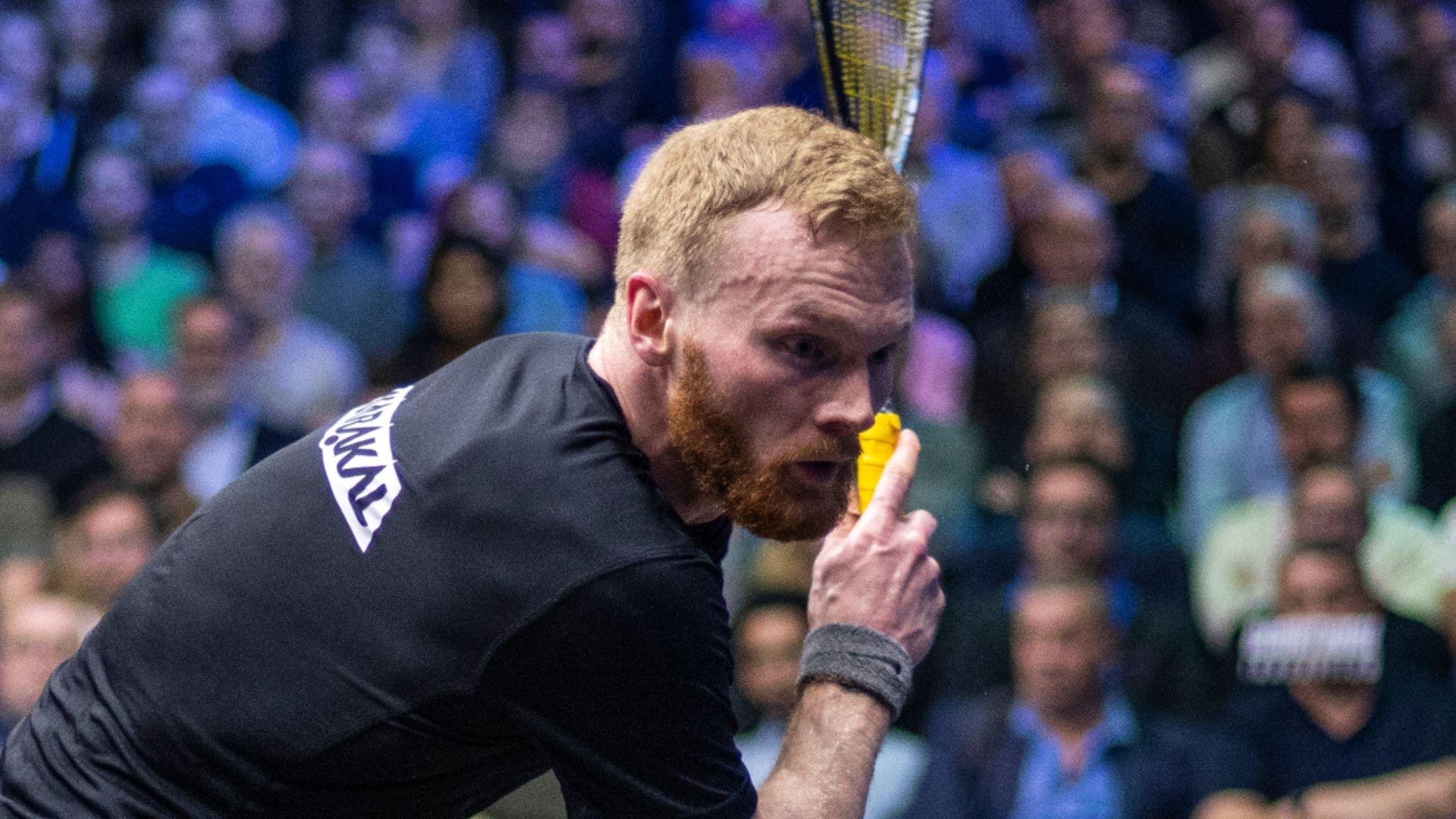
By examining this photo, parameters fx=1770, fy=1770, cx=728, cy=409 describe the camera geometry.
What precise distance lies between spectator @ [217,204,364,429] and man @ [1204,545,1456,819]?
11.6 feet

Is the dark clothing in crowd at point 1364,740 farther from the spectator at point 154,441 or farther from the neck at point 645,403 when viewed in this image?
the spectator at point 154,441

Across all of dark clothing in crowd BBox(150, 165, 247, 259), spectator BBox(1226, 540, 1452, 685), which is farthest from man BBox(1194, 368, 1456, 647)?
dark clothing in crowd BBox(150, 165, 247, 259)

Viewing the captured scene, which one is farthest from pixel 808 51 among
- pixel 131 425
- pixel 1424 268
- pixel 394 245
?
pixel 131 425

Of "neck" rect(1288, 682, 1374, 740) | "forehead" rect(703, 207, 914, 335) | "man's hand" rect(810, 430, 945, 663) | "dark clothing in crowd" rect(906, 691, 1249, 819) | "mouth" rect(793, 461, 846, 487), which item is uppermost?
"forehead" rect(703, 207, 914, 335)

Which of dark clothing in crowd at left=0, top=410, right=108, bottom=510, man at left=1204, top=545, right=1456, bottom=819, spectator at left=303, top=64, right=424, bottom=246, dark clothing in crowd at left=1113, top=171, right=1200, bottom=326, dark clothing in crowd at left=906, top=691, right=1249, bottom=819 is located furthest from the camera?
spectator at left=303, top=64, right=424, bottom=246

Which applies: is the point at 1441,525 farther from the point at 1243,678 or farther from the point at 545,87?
the point at 545,87

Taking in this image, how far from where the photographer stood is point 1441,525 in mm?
5469

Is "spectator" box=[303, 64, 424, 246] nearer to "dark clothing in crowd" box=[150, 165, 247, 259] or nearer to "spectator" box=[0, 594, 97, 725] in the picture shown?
"dark clothing in crowd" box=[150, 165, 247, 259]

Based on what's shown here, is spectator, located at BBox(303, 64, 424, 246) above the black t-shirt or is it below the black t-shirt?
below

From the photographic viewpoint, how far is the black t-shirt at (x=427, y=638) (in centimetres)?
196

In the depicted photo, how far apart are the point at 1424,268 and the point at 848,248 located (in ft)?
16.9

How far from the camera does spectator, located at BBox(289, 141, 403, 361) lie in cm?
698

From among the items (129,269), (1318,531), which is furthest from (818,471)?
(129,269)

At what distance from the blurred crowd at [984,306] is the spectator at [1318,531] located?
0.01 m
